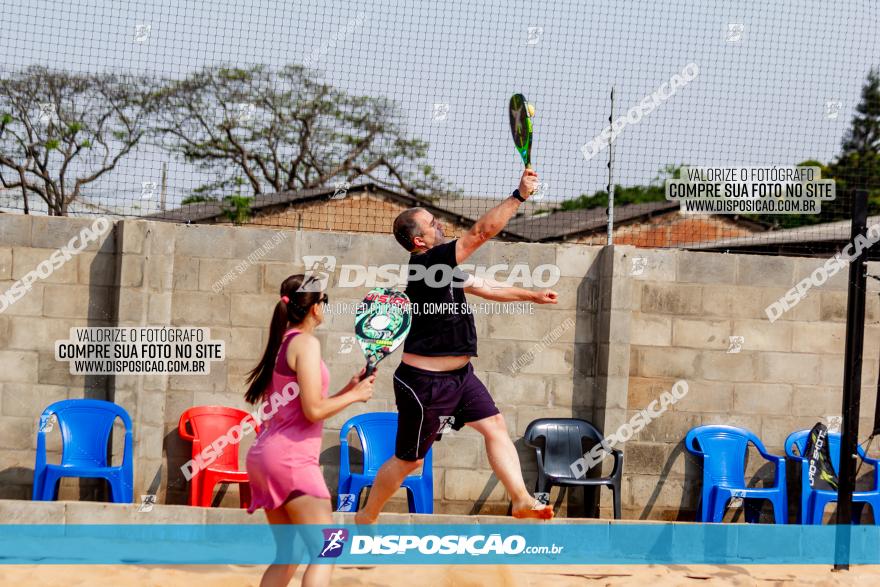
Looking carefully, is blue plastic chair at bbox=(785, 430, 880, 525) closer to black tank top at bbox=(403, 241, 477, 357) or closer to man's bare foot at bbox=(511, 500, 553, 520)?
man's bare foot at bbox=(511, 500, 553, 520)

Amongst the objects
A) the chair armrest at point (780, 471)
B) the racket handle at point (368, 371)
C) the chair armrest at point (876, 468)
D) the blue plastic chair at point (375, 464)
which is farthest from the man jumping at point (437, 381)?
the chair armrest at point (876, 468)

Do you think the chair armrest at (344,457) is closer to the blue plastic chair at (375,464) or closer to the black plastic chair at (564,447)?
the blue plastic chair at (375,464)

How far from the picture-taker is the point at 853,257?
6.26m

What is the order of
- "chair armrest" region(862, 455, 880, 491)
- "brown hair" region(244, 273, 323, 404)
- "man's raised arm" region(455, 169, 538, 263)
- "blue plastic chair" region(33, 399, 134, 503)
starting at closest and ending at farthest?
"brown hair" region(244, 273, 323, 404) < "man's raised arm" region(455, 169, 538, 263) < "blue plastic chair" region(33, 399, 134, 503) < "chair armrest" region(862, 455, 880, 491)

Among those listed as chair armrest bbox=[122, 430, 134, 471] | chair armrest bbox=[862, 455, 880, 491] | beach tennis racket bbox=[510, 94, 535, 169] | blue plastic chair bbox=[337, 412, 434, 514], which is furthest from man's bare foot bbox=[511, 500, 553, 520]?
chair armrest bbox=[862, 455, 880, 491]

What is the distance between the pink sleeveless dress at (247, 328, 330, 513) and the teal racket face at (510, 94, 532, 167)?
167cm

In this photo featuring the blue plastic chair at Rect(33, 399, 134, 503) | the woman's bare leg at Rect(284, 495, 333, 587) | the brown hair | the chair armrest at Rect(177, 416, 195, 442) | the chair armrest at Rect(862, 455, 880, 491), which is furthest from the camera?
the chair armrest at Rect(862, 455, 880, 491)

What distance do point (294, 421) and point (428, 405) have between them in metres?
1.27

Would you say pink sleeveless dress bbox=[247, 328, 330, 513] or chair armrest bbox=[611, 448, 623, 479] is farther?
chair armrest bbox=[611, 448, 623, 479]

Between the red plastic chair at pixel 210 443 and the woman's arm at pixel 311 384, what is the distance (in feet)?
10.6

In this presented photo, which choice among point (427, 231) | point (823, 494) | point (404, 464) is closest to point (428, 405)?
point (404, 464)

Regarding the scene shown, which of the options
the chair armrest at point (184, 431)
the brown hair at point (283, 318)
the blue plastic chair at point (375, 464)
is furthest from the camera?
the chair armrest at point (184, 431)

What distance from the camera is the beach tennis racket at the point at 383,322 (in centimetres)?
428

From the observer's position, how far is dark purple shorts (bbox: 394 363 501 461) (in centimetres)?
486
